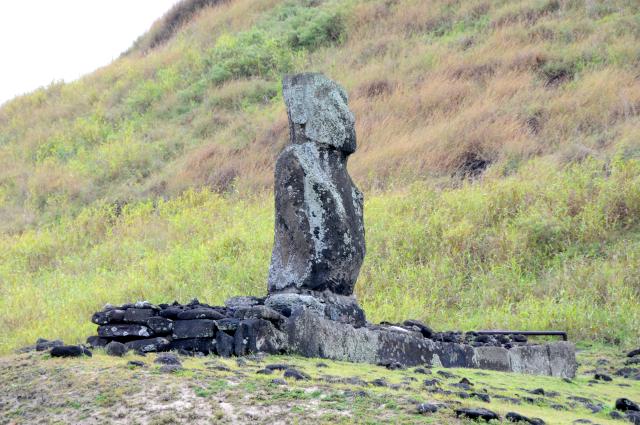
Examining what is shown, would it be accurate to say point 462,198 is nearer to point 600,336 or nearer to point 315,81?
point 600,336

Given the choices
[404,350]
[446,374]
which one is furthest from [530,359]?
[446,374]

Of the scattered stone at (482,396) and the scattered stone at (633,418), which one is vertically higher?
the scattered stone at (482,396)

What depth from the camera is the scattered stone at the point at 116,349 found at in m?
6.55

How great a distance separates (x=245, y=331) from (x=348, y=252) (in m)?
1.79

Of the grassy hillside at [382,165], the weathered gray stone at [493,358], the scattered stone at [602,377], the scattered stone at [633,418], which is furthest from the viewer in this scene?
the grassy hillside at [382,165]

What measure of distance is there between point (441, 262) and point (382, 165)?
14.1ft

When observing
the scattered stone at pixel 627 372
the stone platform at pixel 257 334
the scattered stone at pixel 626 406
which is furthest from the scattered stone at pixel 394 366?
the scattered stone at pixel 627 372

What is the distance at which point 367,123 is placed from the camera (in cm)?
1986

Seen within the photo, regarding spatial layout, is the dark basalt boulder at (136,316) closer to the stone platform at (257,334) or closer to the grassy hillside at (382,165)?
the stone platform at (257,334)

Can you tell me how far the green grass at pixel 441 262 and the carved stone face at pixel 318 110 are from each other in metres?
3.79

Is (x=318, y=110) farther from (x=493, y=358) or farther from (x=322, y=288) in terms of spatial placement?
(x=493, y=358)

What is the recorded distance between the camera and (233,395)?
544cm

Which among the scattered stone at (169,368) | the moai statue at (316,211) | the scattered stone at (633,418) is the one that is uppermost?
the moai statue at (316,211)

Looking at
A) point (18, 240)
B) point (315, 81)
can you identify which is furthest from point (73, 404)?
point (18, 240)
